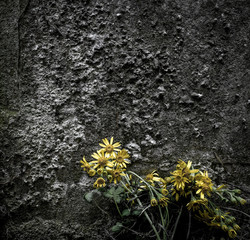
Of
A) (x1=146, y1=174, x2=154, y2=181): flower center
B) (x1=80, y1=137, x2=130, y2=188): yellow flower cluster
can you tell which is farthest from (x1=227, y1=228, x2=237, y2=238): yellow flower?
(x1=80, y1=137, x2=130, y2=188): yellow flower cluster

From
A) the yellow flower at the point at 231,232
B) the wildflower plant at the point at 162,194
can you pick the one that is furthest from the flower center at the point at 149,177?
the yellow flower at the point at 231,232

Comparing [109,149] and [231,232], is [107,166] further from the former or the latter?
[231,232]

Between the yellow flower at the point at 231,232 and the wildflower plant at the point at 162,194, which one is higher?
the wildflower plant at the point at 162,194

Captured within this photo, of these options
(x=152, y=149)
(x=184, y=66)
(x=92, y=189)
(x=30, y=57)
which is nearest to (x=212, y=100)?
(x=184, y=66)

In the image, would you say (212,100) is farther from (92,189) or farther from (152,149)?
(92,189)

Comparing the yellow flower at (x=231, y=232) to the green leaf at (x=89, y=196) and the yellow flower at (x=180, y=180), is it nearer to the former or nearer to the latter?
the yellow flower at (x=180, y=180)

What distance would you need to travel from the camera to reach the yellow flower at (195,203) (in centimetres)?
67

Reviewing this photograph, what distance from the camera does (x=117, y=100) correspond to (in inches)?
34.2

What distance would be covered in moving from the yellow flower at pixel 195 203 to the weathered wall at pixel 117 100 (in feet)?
0.61

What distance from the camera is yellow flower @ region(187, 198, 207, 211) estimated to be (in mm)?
671

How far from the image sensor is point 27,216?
2.75ft

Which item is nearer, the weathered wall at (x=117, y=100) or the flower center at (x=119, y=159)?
the flower center at (x=119, y=159)

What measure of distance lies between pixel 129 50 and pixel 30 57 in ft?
1.58

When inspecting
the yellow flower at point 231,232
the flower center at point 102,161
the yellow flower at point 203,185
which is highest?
the flower center at point 102,161
